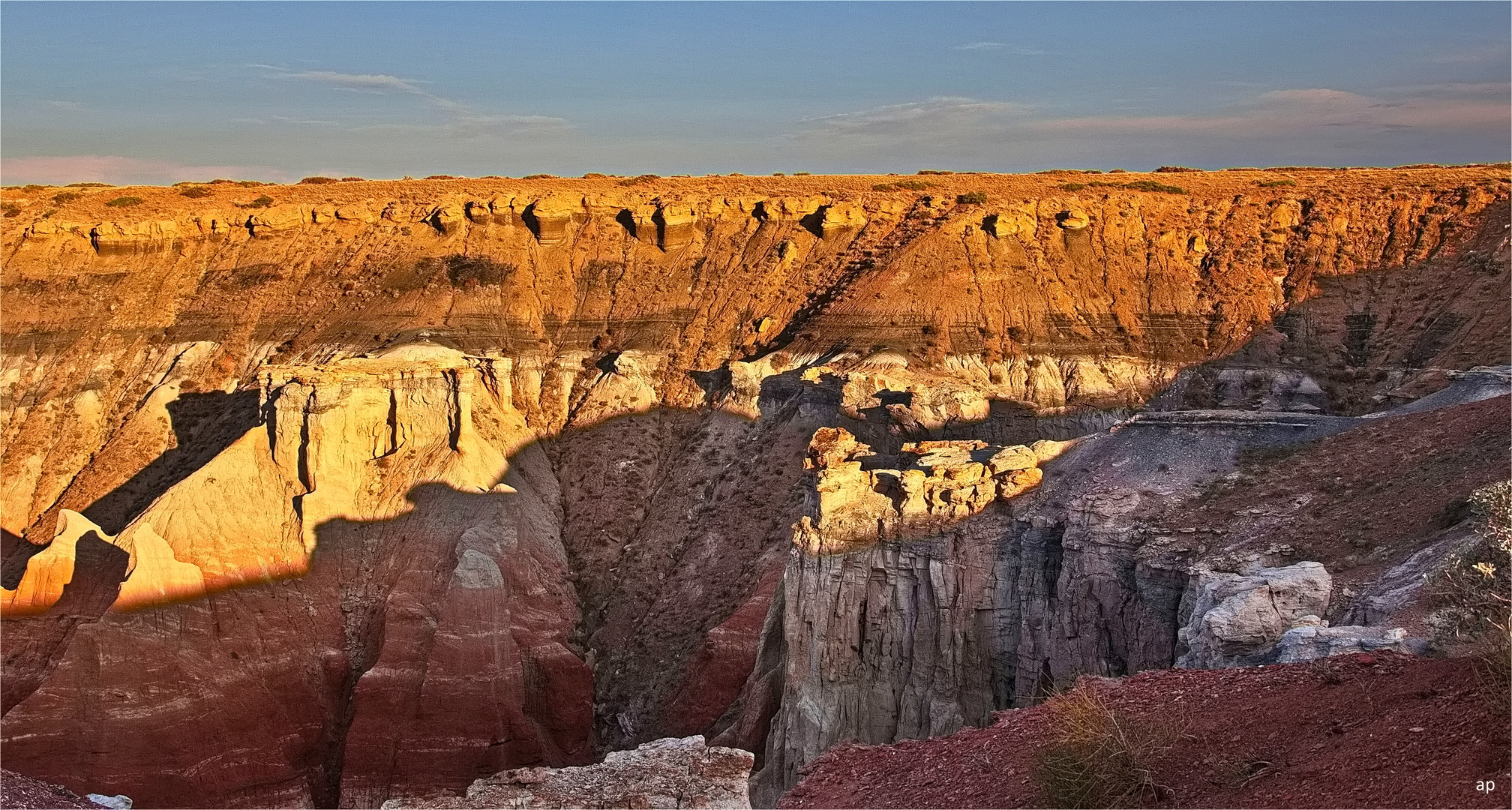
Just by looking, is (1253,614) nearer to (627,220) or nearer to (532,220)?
(627,220)

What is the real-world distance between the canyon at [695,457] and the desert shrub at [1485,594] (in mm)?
1124

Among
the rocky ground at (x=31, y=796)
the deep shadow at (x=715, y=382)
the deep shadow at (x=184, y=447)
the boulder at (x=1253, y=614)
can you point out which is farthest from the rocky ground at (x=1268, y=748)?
the deep shadow at (x=184, y=447)

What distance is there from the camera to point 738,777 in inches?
770

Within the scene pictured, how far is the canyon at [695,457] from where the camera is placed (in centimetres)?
3066

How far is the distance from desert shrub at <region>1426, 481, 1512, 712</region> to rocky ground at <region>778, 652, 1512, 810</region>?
30cm

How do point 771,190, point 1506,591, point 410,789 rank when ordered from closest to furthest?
point 1506,591, point 410,789, point 771,190

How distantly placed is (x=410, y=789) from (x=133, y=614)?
35.3 ft

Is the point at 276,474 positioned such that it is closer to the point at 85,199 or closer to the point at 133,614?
the point at 133,614

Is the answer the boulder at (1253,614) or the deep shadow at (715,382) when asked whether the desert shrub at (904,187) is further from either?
the boulder at (1253,614)

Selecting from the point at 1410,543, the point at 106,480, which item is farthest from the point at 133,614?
the point at 1410,543

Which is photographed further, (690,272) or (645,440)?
(690,272)

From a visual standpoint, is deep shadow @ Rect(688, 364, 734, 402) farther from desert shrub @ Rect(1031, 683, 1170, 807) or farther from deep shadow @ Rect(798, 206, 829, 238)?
desert shrub @ Rect(1031, 683, 1170, 807)

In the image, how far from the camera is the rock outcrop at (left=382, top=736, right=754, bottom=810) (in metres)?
18.9

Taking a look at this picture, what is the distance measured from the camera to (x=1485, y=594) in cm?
1617
